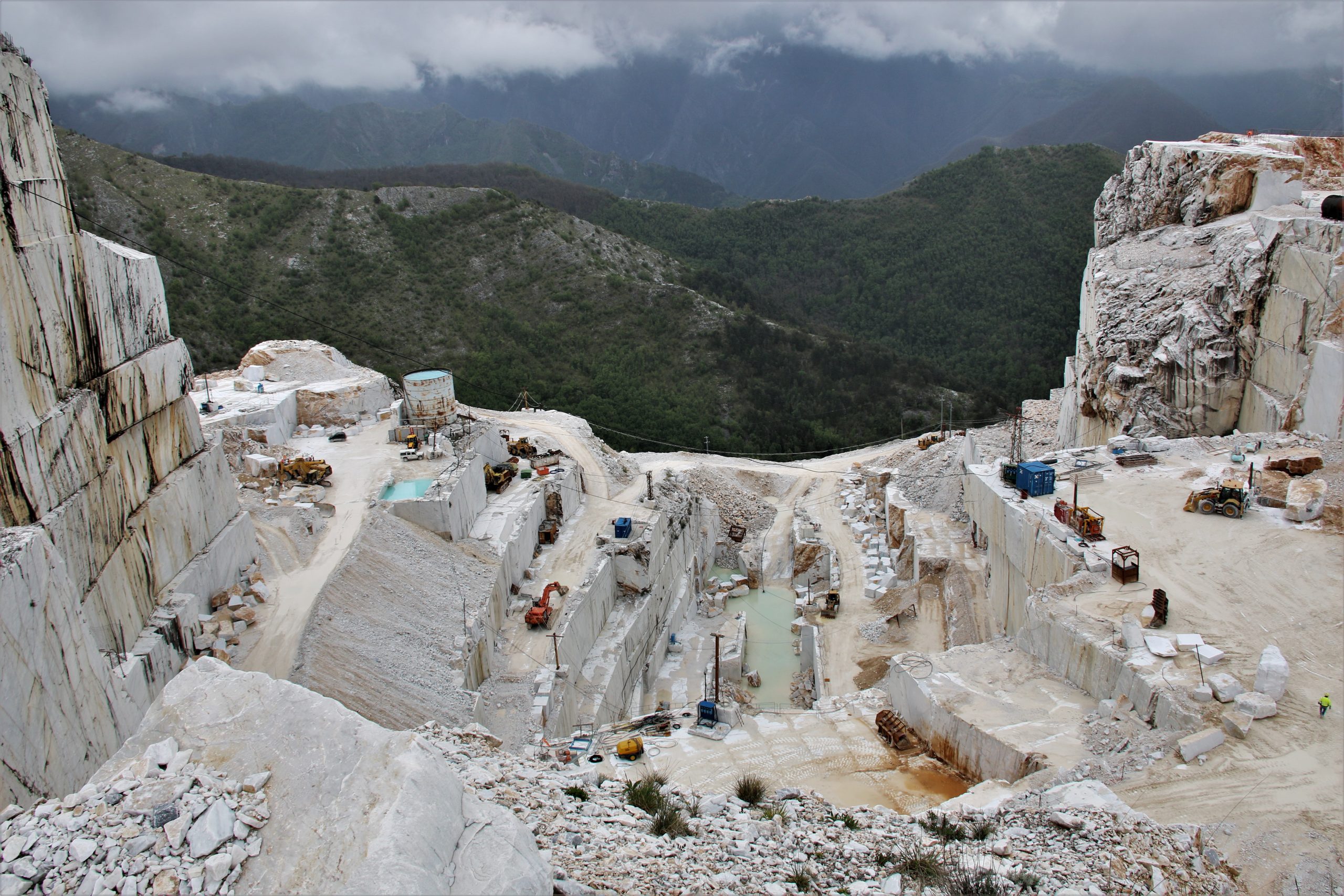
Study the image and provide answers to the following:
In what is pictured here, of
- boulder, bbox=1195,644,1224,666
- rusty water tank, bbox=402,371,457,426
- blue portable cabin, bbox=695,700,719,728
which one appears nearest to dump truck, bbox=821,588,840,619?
blue portable cabin, bbox=695,700,719,728

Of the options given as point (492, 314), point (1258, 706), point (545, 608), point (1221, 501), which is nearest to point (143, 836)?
point (1258, 706)

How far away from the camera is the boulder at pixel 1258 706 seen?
12.0 metres

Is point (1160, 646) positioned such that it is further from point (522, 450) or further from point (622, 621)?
point (522, 450)

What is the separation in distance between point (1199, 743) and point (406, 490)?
18.8 m

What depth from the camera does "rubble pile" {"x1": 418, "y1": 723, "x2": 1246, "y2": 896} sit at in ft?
25.0

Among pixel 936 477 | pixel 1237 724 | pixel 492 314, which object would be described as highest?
pixel 492 314

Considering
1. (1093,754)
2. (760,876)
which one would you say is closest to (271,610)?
(760,876)

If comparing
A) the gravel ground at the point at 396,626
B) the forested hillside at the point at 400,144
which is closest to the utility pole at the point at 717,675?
the gravel ground at the point at 396,626

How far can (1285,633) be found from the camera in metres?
13.7

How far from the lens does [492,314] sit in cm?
5562

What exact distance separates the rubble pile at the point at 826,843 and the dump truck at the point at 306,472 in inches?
575

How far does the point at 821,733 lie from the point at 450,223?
55.0 meters

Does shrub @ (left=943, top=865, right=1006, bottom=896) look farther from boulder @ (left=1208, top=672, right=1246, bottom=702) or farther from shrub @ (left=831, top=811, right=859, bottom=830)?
boulder @ (left=1208, top=672, right=1246, bottom=702)

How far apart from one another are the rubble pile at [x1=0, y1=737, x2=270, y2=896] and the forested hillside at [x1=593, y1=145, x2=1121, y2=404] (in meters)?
54.8
